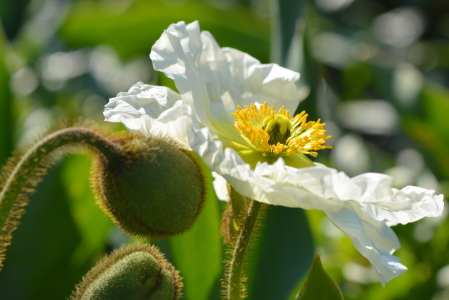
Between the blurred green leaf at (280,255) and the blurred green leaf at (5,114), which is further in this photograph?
the blurred green leaf at (5,114)

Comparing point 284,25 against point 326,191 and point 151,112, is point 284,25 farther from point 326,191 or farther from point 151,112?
point 326,191

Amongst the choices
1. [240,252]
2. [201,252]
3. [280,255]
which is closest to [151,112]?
[240,252]

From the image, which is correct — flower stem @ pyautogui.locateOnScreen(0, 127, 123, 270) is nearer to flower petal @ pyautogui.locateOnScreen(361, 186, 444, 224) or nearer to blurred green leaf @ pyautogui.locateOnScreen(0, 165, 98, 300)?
flower petal @ pyautogui.locateOnScreen(361, 186, 444, 224)

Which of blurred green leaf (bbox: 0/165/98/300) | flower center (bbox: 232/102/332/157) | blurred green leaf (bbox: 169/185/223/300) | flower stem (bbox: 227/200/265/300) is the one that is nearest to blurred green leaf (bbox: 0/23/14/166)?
blurred green leaf (bbox: 0/165/98/300)

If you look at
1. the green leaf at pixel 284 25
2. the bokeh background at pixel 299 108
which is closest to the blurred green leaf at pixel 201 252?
the bokeh background at pixel 299 108

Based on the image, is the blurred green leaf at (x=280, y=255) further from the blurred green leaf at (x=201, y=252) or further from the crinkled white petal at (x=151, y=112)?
the crinkled white petal at (x=151, y=112)

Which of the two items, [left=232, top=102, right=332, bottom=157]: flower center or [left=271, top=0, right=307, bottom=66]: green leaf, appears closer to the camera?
[left=232, top=102, right=332, bottom=157]: flower center
